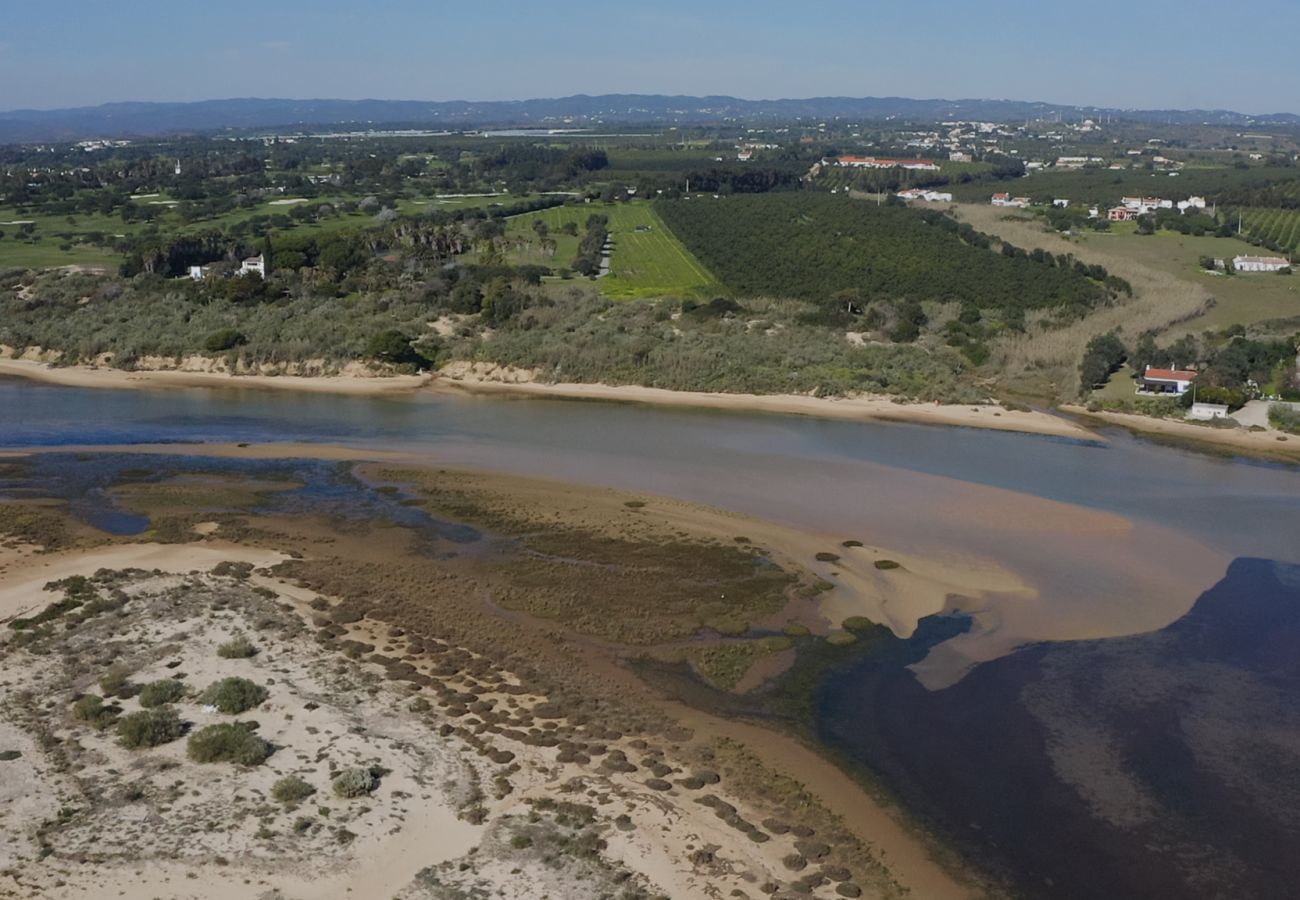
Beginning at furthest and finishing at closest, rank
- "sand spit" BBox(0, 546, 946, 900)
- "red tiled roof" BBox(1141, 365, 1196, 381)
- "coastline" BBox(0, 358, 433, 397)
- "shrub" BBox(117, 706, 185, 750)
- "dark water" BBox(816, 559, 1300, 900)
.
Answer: "coastline" BBox(0, 358, 433, 397)
"red tiled roof" BBox(1141, 365, 1196, 381)
"shrub" BBox(117, 706, 185, 750)
"dark water" BBox(816, 559, 1300, 900)
"sand spit" BBox(0, 546, 946, 900)

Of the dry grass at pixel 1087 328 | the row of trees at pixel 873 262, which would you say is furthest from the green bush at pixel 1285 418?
the row of trees at pixel 873 262

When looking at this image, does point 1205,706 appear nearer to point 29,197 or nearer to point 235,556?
point 235,556

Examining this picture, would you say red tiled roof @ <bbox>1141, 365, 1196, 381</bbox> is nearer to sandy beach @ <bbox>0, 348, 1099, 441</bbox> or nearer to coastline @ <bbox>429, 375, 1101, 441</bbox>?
sandy beach @ <bbox>0, 348, 1099, 441</bbox>

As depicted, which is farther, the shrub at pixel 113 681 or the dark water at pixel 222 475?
the dark water at pixel 222 475

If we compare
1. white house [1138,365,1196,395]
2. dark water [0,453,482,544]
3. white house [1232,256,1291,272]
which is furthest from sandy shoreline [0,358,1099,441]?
white house [1232,256,1291,272]

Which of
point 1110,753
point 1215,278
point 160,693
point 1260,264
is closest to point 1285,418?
point 1110,753

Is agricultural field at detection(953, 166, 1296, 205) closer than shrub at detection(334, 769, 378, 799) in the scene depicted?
No

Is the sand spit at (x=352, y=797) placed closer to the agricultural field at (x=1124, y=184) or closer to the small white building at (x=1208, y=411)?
the small white building at (x=1208, y=411)

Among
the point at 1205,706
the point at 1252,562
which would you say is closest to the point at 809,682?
the point at 1205,706

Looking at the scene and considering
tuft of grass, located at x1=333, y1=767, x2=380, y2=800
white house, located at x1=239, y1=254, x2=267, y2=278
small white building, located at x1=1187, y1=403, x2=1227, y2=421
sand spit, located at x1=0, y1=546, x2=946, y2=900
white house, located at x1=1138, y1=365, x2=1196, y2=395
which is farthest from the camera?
white house, located at x1=239, y1=254, x2=267, y2=278
